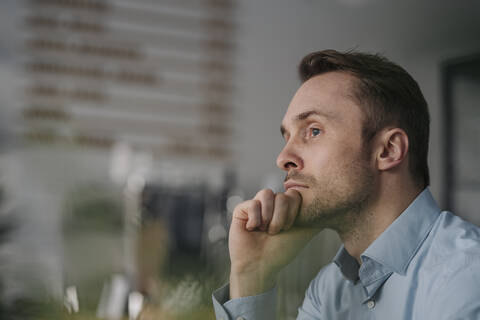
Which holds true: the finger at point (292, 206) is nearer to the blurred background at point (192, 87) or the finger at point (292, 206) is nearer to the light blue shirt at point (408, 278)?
the light blue shirt at point (408, 278)

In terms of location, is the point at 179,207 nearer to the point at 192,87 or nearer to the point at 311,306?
the point at 311,306

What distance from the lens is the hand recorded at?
58cm

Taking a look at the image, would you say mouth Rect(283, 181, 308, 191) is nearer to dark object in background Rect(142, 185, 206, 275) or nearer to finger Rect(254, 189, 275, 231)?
finger Rect(254, 189, 275, 231)

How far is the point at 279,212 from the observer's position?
0.58 meters

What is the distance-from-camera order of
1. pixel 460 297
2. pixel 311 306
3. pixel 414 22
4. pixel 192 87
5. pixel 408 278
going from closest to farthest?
pixel 460 297 < pixel 408 278 < pixel 311 306 < pixel 192 87 < pixel 414 22

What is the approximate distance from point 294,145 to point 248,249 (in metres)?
0.16

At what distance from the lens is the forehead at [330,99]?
63 cm

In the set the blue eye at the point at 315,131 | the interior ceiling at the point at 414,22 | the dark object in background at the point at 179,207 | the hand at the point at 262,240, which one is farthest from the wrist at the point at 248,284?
the interior ceiling at the point at 414,22

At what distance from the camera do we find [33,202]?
1513 millimetres

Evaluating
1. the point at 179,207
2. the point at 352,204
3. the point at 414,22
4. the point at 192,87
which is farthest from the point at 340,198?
the point at 414,22

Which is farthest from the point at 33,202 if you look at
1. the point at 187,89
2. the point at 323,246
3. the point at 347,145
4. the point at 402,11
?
the point at 402,11

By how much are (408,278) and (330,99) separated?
0.25m

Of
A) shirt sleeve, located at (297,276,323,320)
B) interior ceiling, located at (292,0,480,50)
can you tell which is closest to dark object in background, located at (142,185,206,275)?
shirt sleeve, located at (297,276,323,320)

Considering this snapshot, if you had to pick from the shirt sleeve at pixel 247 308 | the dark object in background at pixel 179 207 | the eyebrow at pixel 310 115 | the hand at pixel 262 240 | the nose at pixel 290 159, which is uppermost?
the eyebrow at pixel 310 115
